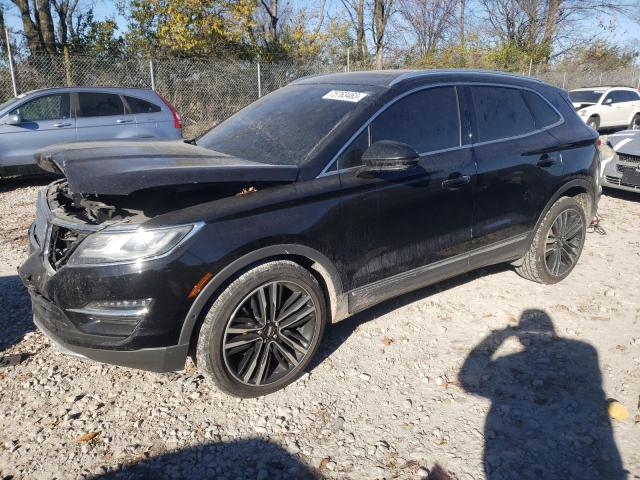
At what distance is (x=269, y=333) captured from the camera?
9.34 feet

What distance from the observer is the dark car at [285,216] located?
246 cm

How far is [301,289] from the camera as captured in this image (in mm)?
2895

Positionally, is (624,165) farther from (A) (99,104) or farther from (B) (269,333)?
(A) (99,104)

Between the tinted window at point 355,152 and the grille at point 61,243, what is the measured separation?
148 cm

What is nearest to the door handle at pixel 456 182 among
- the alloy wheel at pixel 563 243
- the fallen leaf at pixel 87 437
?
the alloy wheel at pixel 563 243

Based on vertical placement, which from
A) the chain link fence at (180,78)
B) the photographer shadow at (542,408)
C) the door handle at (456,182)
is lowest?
the photographer shadow at (542,408)

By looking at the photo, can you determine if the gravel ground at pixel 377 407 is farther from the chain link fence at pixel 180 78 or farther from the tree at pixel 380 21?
the tree at pixel 380 21

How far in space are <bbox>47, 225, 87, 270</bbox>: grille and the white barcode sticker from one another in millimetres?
1825

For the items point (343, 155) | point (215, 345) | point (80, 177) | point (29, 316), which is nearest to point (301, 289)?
point (215, 345)

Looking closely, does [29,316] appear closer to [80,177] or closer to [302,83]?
[80,177]

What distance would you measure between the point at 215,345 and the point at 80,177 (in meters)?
1.07

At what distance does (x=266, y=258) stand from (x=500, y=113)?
7.62 feet

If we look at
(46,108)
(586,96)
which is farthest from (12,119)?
(586,96)

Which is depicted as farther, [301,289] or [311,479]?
[301,289]
